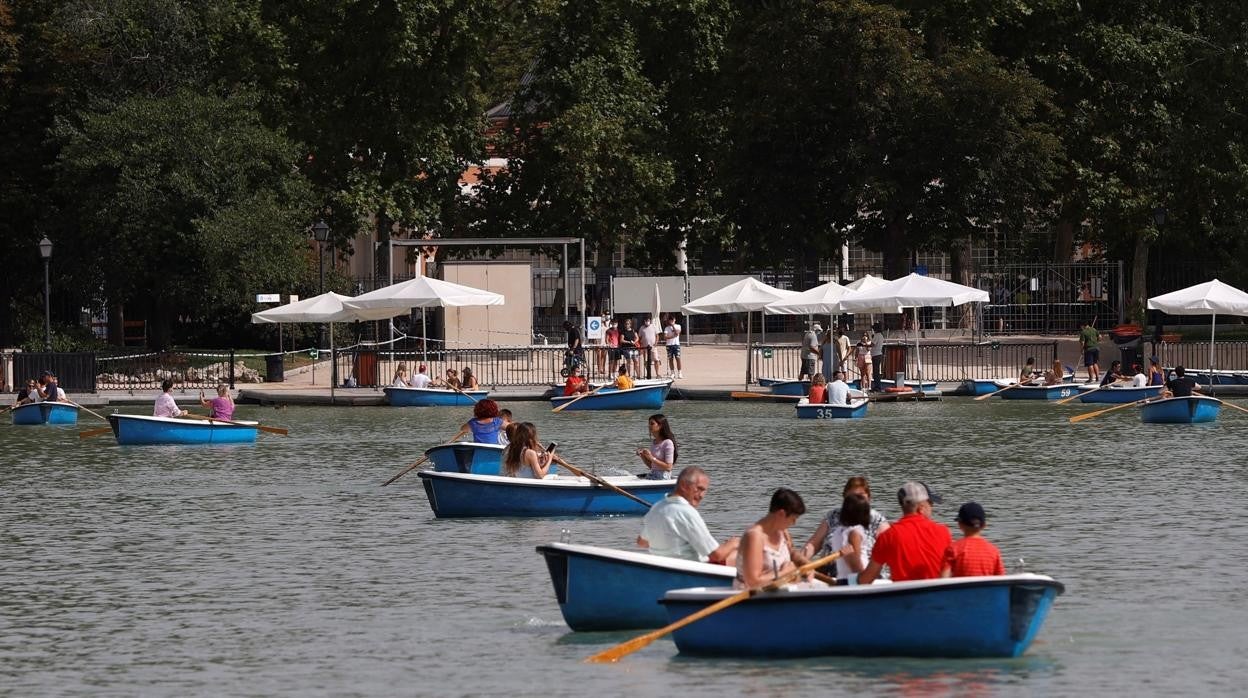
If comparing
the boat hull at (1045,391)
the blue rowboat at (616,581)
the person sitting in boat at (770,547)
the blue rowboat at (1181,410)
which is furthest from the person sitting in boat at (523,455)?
the boat hull at (1045,391)

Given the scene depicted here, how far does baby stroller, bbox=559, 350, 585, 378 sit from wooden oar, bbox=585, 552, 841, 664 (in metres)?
37.6

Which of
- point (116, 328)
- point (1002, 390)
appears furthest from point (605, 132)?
point (1002, 390)

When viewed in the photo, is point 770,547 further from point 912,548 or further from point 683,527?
point 683,527

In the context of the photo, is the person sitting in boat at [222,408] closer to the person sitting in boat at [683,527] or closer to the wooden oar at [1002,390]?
the wooden oar at [1002,390]

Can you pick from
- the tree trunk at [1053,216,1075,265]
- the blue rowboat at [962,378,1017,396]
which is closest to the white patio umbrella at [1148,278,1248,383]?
the blue rowboat at [962,378,1017,396]

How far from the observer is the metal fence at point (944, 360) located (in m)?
54.2

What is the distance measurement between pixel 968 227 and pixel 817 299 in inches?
739

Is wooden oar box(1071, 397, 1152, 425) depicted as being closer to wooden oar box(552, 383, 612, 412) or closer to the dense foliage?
wooden oar box(552, 383, 612, 412)

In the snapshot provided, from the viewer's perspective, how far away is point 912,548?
15.3 m

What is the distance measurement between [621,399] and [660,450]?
23.1m

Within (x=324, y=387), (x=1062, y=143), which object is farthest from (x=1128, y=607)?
(x=1062, y=143)

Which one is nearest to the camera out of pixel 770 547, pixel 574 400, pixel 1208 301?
pixel 770 547

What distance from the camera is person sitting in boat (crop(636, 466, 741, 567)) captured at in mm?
16750

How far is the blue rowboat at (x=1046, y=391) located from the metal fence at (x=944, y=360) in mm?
4296
